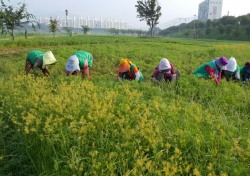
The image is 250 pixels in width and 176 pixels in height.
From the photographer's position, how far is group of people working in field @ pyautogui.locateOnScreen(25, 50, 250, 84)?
22.9 ft

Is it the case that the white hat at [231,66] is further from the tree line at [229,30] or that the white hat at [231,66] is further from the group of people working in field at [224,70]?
the tree line at [229,30]

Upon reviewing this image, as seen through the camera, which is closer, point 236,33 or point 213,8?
point 236,33

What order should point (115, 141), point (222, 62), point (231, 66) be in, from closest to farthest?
point (115, 141), point (222, 62), point (231, 66)

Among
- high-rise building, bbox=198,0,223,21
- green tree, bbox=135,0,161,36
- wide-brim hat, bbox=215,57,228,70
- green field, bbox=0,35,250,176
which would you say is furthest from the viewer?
high-rise building, bbox=198,0,223,21

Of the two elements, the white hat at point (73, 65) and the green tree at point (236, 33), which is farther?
the green tree at point (236, 33)

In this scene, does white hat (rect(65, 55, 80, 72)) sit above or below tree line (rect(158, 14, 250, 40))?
below

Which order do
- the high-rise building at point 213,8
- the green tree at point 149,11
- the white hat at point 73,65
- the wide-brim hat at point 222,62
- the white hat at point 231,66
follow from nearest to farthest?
the white hat at point 73,65
the wide-brim hat at point 222,62
the white hat at point 231,66
the green tree at point 149,11
the high-rise building at point 213,8

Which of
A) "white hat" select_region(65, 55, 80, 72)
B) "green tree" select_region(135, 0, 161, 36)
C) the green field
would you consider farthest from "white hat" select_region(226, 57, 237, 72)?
"green tree" select_region(135, 0, 161, 36)

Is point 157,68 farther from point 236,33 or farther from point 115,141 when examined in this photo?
point 236,33

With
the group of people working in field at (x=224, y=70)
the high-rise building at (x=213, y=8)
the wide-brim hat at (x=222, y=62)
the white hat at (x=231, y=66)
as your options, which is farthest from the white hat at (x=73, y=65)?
the high-rise building at (x=213, y=8)

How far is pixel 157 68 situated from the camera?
7.39 meters

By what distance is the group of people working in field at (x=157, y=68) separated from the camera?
275 inches

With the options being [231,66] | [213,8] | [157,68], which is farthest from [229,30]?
[213,8]

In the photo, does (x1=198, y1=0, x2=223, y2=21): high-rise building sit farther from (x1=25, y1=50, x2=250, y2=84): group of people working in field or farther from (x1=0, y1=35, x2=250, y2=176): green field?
(x1=0, y1=35, x2=250, y2=176): green field
